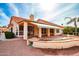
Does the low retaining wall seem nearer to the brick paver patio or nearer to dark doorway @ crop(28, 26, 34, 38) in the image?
the brick paver patio

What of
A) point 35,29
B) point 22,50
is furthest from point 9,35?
point 35,29

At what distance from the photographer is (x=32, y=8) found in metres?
2.91

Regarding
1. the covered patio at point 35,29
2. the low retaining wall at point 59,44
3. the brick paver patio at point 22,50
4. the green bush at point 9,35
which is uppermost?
the covered patio at point 35,29

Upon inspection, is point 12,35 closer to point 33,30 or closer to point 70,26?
point 33,30

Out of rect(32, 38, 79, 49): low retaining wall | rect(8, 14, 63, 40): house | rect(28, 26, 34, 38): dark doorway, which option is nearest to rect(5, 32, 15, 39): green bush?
rect(8, 14, 63, 40): house

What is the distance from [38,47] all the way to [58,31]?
1.26 feet

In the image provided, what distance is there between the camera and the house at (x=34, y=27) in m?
2.92

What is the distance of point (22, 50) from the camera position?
9.62 ft

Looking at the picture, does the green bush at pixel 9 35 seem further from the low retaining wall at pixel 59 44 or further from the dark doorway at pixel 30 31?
the low retaining wall at pixel 59 44

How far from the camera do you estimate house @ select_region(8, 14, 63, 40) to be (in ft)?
9.57

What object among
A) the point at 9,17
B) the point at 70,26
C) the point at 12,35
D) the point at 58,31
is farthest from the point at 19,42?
the point at 70,26

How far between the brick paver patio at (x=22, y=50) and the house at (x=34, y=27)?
143 millimetres

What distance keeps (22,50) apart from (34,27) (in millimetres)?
391

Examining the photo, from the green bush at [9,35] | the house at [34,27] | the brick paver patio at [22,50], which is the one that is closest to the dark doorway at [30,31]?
the house at [34,27]
